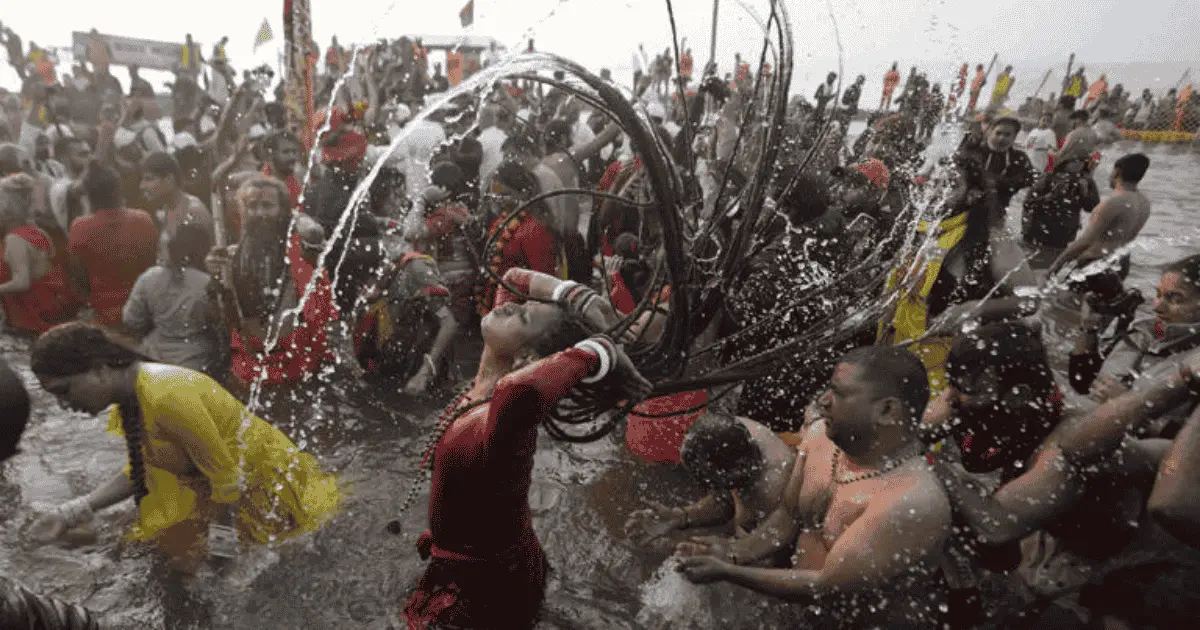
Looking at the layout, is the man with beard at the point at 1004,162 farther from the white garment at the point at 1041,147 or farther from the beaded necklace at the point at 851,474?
the white garment at the point at 1041,147

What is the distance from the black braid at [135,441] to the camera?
266 centimetres

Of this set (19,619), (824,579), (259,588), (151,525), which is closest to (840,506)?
(824,579)

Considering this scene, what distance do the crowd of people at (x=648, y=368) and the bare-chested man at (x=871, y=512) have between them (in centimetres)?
1

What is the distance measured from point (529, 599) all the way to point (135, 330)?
3.14 m

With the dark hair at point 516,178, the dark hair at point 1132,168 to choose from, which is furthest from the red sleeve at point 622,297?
the dark hair at point 1132,168

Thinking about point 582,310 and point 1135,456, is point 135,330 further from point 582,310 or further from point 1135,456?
point 1135,456

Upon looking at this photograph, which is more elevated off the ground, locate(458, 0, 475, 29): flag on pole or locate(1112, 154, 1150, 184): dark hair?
locate(458, 0, 475, 29): flag on pole

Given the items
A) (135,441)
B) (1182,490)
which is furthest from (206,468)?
(1182,490)

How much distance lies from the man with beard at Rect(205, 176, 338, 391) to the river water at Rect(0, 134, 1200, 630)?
548 millimetres

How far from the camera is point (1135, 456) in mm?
2307

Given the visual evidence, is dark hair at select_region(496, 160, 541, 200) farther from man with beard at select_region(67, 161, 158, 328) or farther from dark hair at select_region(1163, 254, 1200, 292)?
dark hair at select_region(1163, 254, 1200, 292)

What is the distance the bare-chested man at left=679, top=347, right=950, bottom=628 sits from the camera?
2.08m

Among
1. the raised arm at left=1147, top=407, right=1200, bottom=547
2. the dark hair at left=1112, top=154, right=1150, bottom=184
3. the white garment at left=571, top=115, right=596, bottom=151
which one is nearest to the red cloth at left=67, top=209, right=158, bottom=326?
the raised arm at left=1147, top=407, right=1200, bottom=547

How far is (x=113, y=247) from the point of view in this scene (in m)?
4.83
